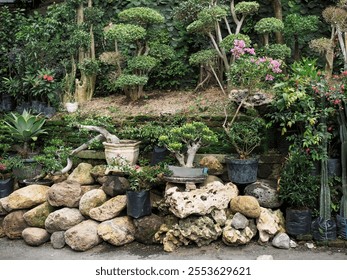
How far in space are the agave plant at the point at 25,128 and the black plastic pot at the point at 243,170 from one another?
3464 mm

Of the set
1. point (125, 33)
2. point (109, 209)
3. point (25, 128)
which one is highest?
point (125, 33)

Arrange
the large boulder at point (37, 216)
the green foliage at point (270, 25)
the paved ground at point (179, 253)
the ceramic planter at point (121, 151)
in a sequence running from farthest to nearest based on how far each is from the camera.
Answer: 1. the green foliage at point (270, 25)
2. the ceramic planter at point (121, 151)
3. the large boulder at point (37, 216)
4. the paved ground at point (179, 253)

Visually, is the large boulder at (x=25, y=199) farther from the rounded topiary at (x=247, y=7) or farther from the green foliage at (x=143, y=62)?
the rounded topiary at (x=247, y=7)

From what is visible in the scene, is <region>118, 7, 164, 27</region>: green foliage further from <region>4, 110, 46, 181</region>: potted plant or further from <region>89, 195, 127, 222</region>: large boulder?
<region>89, 195, 127, 222</region>: large boulder

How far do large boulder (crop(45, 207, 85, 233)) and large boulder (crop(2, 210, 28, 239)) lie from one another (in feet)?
1.49

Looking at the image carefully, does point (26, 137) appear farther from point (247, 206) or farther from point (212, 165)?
point (247, 206)

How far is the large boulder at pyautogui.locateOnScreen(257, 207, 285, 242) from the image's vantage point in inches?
215

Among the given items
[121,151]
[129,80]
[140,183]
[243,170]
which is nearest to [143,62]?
[129,80]

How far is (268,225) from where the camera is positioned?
5.47 meters

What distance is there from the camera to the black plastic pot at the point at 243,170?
586 cm

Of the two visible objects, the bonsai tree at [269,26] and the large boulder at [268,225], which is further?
the bonsai tree at [269,26]

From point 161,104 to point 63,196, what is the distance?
2.69 meters

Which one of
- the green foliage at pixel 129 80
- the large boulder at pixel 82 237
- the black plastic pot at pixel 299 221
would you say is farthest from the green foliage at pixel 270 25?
the large boulder at pixel 82 237

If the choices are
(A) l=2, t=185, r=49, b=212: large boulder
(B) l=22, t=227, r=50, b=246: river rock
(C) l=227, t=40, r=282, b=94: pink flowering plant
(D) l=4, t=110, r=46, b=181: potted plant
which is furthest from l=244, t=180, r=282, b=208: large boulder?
(D) l=4, t=110, r=46, b=181: potted plant
